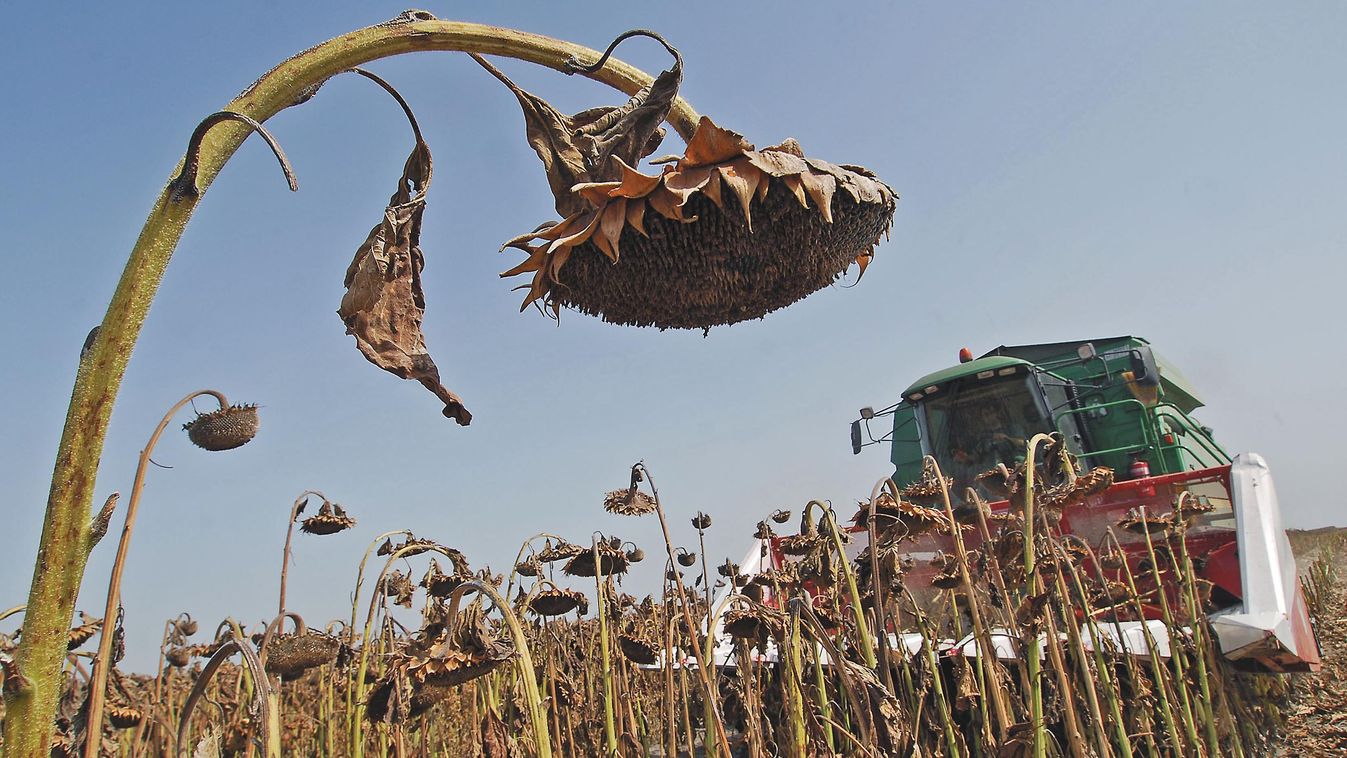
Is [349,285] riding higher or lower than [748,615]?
higher

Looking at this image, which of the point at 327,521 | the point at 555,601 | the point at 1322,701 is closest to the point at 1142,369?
the point at 1322,701

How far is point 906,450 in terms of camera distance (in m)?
10.1

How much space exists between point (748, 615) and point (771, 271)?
3.60 feet

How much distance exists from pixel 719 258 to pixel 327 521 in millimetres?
2700

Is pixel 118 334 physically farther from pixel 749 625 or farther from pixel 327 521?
pixel 327 521

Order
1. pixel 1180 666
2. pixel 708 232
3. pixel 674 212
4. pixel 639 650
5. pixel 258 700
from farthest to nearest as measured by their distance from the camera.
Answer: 1. pixel 1180 666
2. pixel 639 650
3. pixel 708 232
4. pixel 674 212
5. pixel 258 700

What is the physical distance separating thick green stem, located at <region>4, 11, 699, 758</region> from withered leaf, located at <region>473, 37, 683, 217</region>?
0.13 meters

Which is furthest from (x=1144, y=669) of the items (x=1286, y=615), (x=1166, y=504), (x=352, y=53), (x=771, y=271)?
(x=352, y=53)

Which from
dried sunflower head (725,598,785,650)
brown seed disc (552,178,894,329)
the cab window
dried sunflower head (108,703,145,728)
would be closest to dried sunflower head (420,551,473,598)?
dried sunflower head (108,703,145,728)

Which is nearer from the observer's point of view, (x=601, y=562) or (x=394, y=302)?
(x=394, y=302)

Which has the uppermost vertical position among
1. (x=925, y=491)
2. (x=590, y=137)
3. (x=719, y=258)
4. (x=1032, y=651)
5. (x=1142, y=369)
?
(x=1142, y=369)

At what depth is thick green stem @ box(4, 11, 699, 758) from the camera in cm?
111

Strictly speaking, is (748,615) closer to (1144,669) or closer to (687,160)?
(687,160)

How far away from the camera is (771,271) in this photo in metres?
1.78
